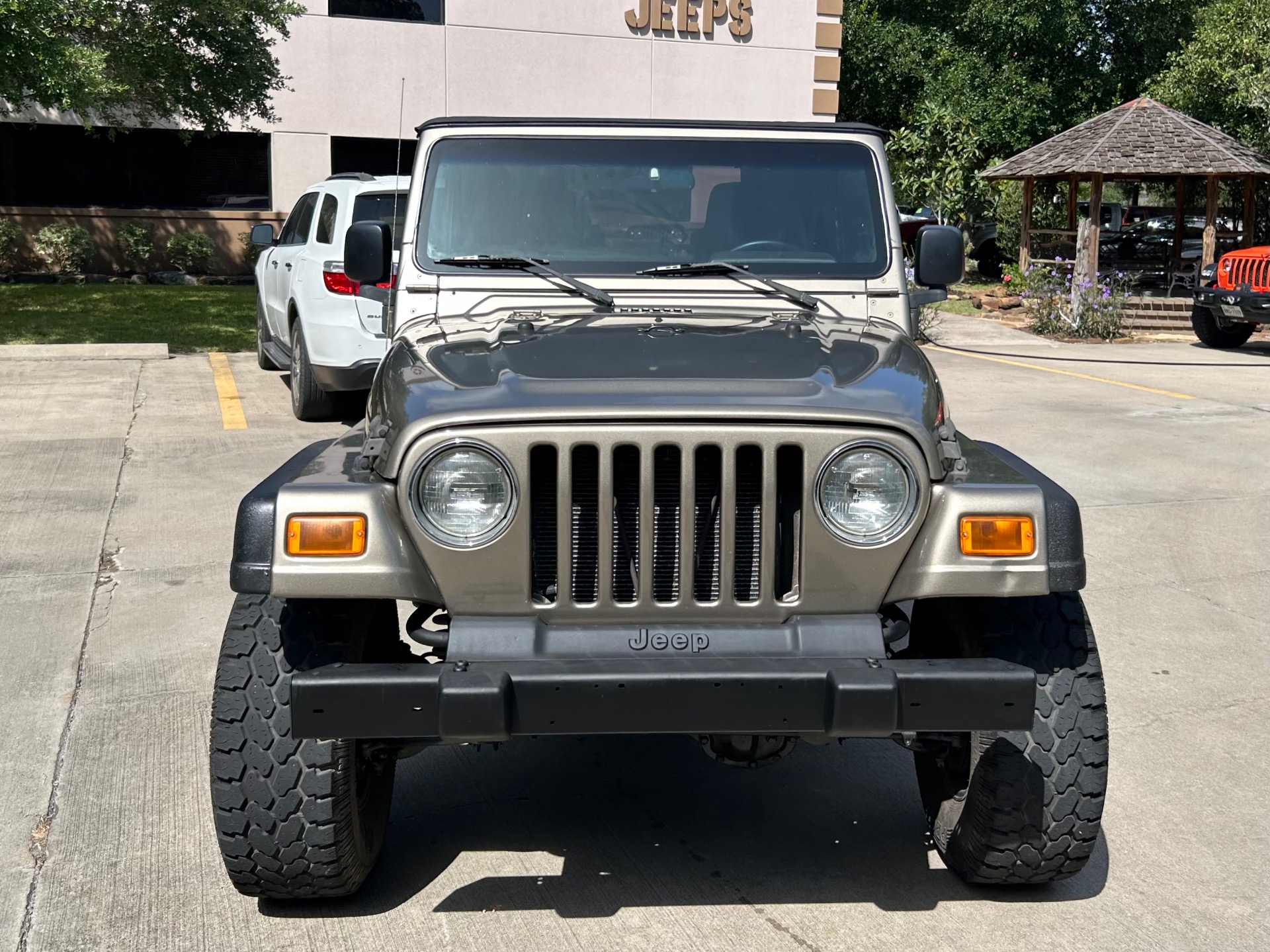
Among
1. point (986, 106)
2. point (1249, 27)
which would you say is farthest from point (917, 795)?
point (986, 106)

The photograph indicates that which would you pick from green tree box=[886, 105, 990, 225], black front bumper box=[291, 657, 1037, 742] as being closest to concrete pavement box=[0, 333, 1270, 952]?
black front bumper box=[291, 657, 1037, 742]

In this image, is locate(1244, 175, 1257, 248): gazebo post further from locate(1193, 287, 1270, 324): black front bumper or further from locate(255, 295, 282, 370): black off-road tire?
locate(255, 295, 282, 370): black off-road tire

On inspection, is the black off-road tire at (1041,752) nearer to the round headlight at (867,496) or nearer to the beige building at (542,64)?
the round headlight at (867,496)

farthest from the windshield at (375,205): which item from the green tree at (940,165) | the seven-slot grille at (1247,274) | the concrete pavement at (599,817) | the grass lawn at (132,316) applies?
the green tree at (940,165)

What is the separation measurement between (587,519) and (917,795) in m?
1.63

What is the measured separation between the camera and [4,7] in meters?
11.4

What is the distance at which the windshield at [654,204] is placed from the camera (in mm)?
4316

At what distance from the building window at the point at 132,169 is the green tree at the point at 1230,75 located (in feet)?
48.7

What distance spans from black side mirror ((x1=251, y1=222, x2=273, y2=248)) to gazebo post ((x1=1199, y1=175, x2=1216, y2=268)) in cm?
1449

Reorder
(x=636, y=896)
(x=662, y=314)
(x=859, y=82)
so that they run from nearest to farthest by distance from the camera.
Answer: (x=636, y=896), (x=662, y=314), (x=859, y=82)

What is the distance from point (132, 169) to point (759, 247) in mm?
18944

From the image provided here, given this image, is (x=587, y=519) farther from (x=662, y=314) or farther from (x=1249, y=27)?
(x=1249, y=27)

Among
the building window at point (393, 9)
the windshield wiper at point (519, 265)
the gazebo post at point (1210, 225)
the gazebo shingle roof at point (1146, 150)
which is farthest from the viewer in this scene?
the building window at point (393, 9)

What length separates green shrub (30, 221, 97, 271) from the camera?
19984mm
